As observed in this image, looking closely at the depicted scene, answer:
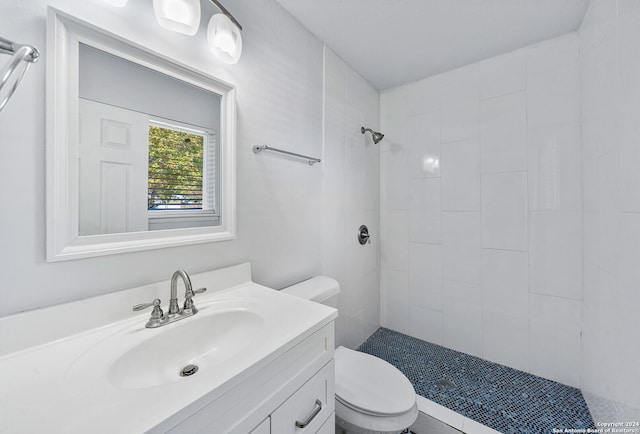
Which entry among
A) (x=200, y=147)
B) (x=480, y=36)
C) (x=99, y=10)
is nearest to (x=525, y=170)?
(x=480, y=36)

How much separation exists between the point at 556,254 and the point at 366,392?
4.64 feet

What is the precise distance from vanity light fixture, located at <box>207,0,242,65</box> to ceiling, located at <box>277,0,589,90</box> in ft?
1.62

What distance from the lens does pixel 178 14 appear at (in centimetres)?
85

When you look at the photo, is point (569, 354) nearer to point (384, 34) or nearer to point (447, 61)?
point (447, 61)

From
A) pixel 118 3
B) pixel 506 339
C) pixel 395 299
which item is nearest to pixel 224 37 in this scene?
pixel 118 3

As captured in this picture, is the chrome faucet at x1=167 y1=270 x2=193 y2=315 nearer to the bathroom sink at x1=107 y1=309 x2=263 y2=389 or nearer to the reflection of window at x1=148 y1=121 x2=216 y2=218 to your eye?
the bathroom sink at x1=107 y1=309 x2=263 y2=389

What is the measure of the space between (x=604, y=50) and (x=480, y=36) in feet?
2.08

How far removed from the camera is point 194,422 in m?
0.49

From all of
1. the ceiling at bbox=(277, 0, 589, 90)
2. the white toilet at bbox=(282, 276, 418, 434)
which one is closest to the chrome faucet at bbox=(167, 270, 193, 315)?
the white toilet at bbox=(282, 276, 418, 434)

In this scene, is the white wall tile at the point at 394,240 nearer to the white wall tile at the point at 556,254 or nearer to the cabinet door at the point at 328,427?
the white wall tile at the point at 556,254

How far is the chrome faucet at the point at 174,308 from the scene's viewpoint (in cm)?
79

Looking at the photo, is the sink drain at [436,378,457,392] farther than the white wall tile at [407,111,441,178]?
No

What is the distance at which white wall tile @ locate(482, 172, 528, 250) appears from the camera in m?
1.66

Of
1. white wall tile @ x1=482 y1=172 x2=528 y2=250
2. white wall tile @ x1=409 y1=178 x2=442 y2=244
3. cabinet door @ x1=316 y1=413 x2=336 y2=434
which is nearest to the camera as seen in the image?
cabinet door @ x1=316 y1=413 x2=336 y2=434
